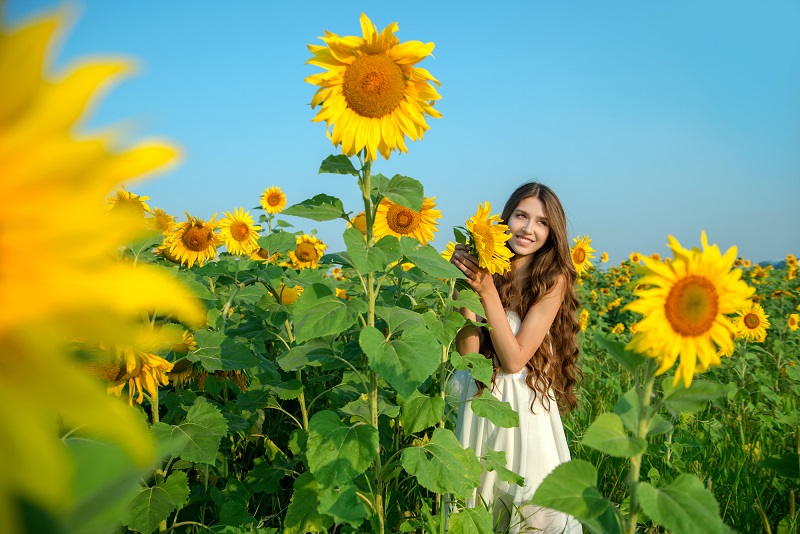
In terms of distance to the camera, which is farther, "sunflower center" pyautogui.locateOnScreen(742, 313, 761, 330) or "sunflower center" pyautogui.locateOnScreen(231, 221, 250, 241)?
"sunflower center" pyautogui.locateOnScreen(742, 313, 761, 330)

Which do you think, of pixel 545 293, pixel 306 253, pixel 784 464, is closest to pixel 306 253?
pixel 306 253

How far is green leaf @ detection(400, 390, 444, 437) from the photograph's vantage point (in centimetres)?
224

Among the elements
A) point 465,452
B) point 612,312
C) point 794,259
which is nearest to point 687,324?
point 465,452

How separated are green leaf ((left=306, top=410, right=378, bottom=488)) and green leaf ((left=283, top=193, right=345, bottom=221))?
691 mm

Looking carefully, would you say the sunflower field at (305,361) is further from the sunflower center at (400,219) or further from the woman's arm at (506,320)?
the woman's arm at (506,320)

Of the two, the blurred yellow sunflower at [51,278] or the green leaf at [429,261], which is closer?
the blurred yellow sunflower at [51,278]

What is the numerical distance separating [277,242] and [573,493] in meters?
2.01

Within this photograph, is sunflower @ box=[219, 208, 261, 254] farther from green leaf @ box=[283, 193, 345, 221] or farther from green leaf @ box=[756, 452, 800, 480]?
green leaf @ box=[756, 452, 800, 480]

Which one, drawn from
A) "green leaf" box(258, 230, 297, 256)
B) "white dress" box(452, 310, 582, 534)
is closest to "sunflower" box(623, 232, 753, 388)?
"white dress" box(452, 310, 582, 534)

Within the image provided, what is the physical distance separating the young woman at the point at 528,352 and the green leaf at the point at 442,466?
0.80m

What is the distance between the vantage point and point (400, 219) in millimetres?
3100

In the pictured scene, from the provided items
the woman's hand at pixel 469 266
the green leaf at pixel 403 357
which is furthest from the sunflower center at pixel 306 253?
the green leaf at pixel 403 357

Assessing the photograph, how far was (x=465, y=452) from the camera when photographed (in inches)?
87.1

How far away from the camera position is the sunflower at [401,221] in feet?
10.2
